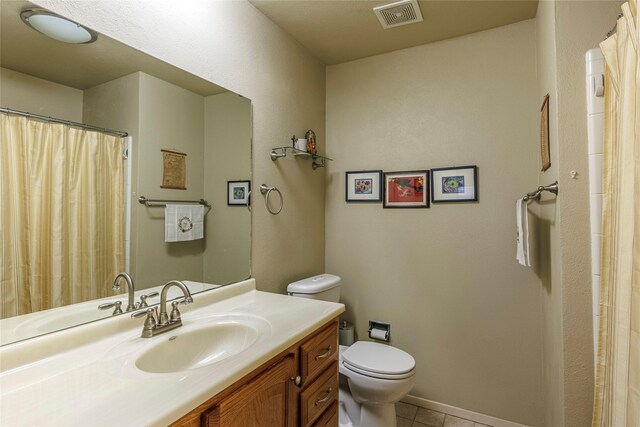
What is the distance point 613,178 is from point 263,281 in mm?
1556

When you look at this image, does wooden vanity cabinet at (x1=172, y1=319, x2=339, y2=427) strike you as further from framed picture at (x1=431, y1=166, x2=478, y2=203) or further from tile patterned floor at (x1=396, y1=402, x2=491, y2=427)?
framed picture at (x1=431, y1=166, x2=478, y2=203)

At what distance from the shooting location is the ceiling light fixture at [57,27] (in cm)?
96

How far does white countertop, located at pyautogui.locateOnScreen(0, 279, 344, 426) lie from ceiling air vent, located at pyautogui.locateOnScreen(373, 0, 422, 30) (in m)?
1.70

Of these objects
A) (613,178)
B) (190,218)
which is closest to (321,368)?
(190,218)

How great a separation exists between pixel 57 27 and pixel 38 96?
238 millimetres

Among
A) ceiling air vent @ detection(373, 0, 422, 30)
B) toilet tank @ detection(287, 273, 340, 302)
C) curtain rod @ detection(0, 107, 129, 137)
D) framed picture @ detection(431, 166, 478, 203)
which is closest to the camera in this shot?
curtain rod @ detection(0, 107, 129, 137)

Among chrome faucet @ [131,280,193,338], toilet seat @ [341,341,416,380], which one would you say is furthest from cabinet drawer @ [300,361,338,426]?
chrome faucet @ [131,280,193,338]

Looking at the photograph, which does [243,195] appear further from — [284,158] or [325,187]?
[325,187]

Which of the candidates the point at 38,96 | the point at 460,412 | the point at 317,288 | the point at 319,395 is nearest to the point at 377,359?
the point at 317,288

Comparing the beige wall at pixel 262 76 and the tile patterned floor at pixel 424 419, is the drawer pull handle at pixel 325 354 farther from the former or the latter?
the tile patterned floor at pixel 424 419

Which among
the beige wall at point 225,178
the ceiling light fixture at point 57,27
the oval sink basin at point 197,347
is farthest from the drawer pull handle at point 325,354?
the ceiling light fixture at point 57,27

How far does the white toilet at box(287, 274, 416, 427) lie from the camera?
165 centimetres

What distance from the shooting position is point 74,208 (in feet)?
3.44

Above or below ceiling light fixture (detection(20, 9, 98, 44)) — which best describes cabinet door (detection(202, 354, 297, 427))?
below
